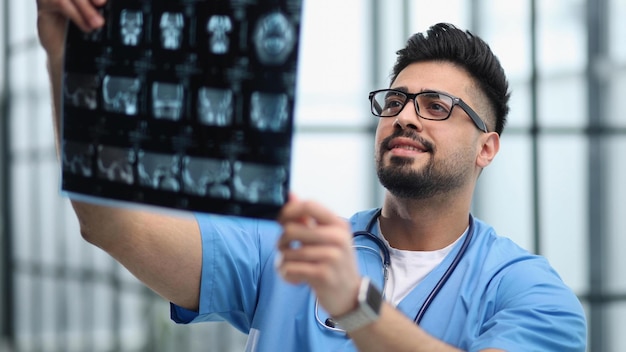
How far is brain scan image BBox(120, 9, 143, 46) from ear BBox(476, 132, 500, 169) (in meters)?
0.77

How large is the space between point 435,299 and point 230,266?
32cm

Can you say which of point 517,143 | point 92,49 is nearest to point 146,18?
point 92,49

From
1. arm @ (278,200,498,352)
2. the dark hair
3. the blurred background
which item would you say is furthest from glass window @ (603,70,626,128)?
arm @ (278,200,498,352)

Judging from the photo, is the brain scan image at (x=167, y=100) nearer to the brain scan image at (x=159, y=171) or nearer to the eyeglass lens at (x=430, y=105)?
the brain scan image at (x=159, y=171)

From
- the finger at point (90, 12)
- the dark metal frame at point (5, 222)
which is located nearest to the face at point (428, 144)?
the finger at point (90, 12)

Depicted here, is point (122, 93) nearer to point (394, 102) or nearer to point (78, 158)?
point (78, 158)

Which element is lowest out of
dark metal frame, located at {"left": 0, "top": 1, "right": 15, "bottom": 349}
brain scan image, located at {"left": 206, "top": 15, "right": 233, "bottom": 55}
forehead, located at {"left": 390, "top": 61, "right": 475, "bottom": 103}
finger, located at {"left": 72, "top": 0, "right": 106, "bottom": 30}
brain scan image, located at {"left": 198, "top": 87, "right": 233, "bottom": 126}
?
dark metal frame, located at {"left": 0, "top": 1, "right": 15, "bottom": 349}

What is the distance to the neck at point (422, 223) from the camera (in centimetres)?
155

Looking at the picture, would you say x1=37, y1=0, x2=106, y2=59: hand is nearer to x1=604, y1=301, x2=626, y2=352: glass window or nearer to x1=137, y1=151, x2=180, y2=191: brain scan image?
x1=137, y1=151, x2=180, y2=191: brain scan image

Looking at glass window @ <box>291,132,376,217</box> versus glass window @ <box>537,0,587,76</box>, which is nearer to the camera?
glass window @ <box>537,0,587,76</box>

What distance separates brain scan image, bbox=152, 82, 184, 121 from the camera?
3.33ft

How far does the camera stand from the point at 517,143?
386 cm

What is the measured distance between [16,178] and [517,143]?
23.1 feet

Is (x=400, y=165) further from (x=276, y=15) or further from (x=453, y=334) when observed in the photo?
(x=276, y=15)
